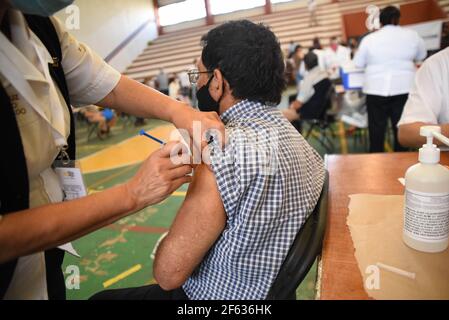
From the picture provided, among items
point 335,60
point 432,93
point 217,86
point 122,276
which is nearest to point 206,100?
point 217,86

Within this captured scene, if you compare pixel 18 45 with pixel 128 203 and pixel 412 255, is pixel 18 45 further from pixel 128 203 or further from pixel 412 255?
pixel 412 255

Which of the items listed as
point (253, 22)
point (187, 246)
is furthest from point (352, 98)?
point (187, 246)

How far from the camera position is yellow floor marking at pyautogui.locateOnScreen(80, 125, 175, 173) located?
4.80 meters

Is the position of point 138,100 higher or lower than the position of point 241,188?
higher

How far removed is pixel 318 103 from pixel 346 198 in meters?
3.04

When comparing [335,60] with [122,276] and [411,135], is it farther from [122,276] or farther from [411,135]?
[122,276]

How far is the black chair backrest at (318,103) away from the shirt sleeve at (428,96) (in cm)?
245

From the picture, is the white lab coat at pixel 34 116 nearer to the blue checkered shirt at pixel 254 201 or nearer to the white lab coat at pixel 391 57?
the blue checkered shirt at pixel 254 201

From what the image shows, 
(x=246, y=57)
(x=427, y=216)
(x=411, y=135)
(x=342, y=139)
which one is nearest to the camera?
(x=427, y=216)

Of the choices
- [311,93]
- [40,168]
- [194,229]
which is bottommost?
[311,93]

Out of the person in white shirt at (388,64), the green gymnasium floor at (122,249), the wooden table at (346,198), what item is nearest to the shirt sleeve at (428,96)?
the wooden table at (346,198)

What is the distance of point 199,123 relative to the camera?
0.87 m

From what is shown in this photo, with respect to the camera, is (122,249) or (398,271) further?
(122,249)
